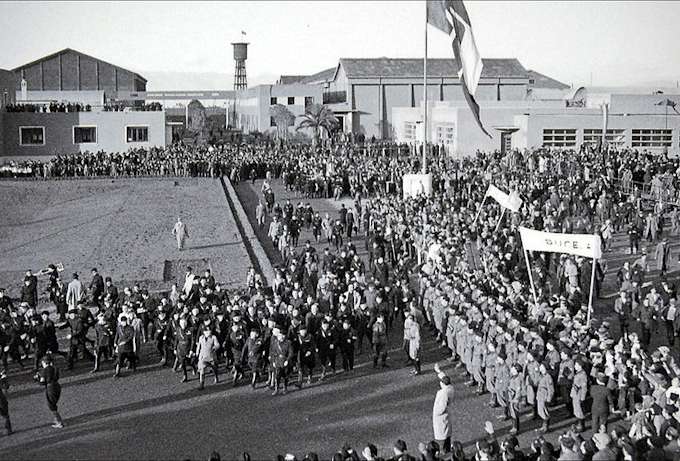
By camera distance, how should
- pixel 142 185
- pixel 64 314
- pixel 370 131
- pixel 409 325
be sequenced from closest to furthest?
pixel 409 325 → pixel 64 314 → pixel 142 185 → pixel 370 131

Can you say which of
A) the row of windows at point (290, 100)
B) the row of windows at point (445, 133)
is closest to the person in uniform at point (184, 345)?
the row of windows at point (445, 133)

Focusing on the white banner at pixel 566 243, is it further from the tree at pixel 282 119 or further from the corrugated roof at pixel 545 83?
the corrugated roof at pixel 545 83

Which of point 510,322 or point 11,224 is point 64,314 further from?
point 11,224

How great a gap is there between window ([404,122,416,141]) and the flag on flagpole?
3082 centimetres

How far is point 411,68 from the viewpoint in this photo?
220 ft

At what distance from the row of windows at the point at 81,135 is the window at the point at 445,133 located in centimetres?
2005

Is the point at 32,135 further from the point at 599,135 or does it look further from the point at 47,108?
the point at 599,135

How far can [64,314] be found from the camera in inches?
729

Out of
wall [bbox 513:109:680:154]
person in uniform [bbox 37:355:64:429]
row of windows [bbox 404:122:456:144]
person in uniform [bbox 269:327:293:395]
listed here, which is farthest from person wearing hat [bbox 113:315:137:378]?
row of windows [bbox 404:122:456:144]

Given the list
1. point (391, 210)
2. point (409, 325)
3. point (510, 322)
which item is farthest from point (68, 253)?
point (510, 322)

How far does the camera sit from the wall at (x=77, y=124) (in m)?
52.3

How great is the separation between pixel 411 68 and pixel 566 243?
52.7 metres

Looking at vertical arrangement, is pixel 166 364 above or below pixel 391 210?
below

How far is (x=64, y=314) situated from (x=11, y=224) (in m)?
16.3
